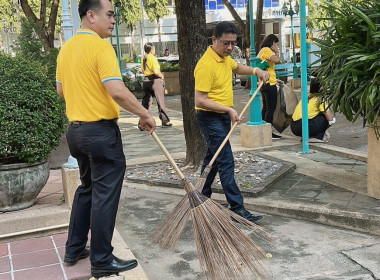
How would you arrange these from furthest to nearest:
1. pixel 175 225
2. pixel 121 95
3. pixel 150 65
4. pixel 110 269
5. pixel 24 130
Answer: pixel 150 65 < pixel 24 130 < pixel 175 225 < pixel 110 269 < pixel 121 95

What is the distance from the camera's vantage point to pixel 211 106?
4.56 metres

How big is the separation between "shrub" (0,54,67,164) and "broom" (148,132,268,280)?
50.0 inches

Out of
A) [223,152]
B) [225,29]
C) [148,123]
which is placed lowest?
[223,152]

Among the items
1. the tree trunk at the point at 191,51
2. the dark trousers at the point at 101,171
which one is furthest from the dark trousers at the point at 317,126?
the dark trousers at the point at 101,171

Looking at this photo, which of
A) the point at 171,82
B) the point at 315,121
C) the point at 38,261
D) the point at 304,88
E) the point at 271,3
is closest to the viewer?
the point at 38,261

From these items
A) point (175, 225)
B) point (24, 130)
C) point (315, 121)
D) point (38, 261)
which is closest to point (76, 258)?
point (38, 261)

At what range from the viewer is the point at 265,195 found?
533 centimetres

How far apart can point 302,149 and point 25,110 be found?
4381 millimetres

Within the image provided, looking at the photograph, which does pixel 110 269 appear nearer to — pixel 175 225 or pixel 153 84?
pixel 175 225

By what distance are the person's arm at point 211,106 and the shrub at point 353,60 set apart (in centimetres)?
104

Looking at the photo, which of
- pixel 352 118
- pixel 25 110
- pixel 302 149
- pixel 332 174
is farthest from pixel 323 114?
pixel 25 110

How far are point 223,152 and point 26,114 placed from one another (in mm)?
1719

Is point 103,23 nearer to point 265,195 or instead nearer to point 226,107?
point 226,107

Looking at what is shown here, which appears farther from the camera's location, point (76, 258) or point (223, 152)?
point (223, 152)
